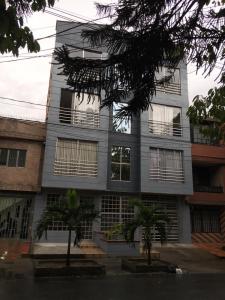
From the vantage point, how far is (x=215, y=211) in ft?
82.6

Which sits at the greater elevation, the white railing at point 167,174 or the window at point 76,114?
the window at point 76,114

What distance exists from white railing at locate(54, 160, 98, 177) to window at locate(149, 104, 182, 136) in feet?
16.0

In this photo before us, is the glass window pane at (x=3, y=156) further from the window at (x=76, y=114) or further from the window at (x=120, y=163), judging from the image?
the window at (x=120, y=163)

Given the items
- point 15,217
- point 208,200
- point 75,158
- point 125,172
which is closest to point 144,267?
point 75,158

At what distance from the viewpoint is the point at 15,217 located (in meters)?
22.0

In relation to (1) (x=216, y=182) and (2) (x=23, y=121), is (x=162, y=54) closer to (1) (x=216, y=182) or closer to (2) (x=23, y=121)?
(2) (x=23, y=121)

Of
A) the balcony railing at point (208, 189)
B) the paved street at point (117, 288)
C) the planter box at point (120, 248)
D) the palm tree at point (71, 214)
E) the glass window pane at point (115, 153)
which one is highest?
the glass window pane at point (115, 153)

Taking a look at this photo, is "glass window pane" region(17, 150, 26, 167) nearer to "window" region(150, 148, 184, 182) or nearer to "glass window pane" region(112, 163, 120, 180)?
"glass window pane" region(112, 163, 120, 180)

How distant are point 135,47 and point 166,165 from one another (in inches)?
795

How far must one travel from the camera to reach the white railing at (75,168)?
69.1 feet

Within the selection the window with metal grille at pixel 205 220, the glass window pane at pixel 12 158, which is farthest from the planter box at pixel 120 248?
the window with metal grille at pixel 205 220

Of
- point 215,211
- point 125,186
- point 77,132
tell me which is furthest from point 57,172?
point 215,211

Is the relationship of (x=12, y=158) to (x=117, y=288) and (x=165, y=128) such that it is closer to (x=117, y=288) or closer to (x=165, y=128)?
(x=165, y=128)

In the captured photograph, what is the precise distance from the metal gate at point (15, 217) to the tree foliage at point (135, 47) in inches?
726
